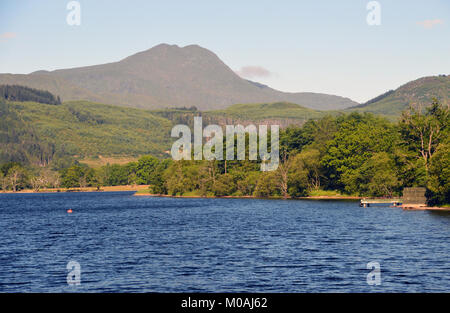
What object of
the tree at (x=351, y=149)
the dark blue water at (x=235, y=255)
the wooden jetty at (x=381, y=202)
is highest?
the tree at (x=351, y=149)

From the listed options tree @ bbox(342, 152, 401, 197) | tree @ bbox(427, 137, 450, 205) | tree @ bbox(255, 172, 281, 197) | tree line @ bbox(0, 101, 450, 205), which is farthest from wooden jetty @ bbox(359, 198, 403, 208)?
tree @ bbox(255, 172, 281, 197)

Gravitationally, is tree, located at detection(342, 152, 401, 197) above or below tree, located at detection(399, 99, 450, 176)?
below

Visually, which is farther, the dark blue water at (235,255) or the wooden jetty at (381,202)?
the wooden jetty at (381,202)

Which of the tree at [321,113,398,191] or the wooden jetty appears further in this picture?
the tree at [321,113,398,191]

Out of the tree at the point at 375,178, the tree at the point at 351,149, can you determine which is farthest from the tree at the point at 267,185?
the tree at the point at 375,178

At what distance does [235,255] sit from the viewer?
5725 centimetres

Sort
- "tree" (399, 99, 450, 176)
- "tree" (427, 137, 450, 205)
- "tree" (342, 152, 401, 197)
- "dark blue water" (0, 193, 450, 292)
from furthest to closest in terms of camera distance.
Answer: "tree" (342, 152, 401, 197)
"tree" (399, 99, 450, 176)
"tree" (427, 137, 450, 205)
"dark blue water" (0, 193, 450, 292)

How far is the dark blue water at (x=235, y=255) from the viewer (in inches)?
1673

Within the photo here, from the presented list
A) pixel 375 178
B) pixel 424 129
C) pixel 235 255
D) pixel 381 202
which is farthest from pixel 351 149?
pixel 235 255

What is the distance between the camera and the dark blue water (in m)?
42.5

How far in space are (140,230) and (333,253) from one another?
3817cm

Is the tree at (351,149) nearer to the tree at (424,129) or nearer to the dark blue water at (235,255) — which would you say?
the tree at (424,129)

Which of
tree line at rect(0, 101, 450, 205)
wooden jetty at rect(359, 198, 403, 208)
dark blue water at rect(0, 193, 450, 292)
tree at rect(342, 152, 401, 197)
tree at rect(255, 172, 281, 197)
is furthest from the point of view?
tree at rect(255, 172, 281, 197)

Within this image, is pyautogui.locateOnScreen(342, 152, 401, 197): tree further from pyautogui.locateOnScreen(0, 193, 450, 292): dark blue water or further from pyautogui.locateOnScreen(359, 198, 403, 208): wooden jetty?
pyautogui.locateOnScreen(0, 193, 450, 292): dark blue water
